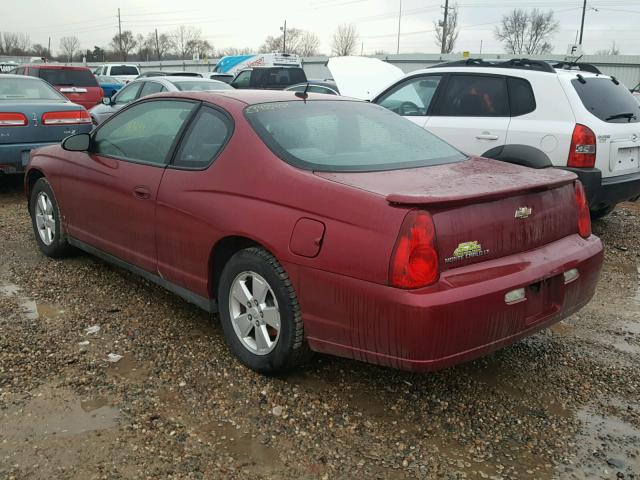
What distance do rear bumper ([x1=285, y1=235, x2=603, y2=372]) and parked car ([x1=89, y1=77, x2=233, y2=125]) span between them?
8221 millimetres

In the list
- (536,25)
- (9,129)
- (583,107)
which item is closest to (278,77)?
(9,129)

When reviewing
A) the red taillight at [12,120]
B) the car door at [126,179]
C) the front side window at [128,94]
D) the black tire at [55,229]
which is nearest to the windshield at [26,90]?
the red taillight at [12,120]

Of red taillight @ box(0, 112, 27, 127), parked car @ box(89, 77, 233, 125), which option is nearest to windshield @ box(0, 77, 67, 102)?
red taillight @ box(0, 112, 27, 127)

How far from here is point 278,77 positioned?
59.9 ft

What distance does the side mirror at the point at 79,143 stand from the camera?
14.7 ft

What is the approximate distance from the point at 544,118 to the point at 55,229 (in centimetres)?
448

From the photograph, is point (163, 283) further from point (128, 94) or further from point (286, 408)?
point (128, 94)

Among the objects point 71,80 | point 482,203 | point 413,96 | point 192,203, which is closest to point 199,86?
point 413,96

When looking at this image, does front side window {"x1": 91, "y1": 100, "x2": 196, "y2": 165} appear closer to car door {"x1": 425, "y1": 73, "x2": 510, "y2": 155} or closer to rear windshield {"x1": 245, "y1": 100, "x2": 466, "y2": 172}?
rear windshield {"x1": 245, "y1": 100, "x2": 466, "y2": 172}

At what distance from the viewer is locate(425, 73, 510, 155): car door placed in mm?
6047

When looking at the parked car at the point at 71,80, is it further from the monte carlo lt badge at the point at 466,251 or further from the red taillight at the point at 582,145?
the monte carlo lt badge at the point at 466,251

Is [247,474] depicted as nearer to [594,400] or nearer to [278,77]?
[594,400]

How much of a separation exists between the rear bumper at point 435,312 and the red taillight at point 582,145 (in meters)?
2.79

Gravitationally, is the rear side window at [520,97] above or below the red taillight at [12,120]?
above
